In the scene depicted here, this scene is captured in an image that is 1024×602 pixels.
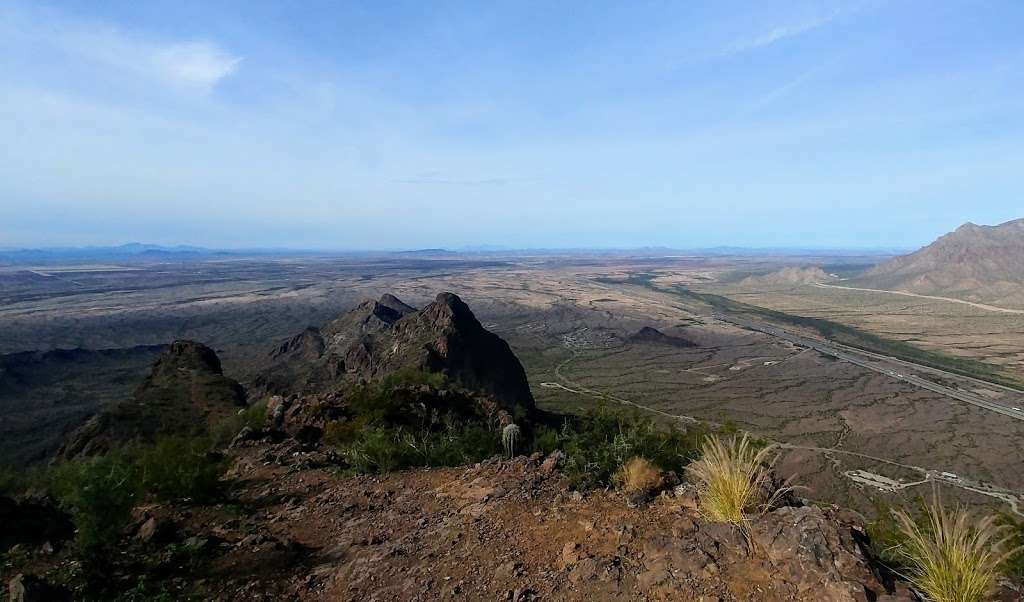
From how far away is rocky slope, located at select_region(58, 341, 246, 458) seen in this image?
19922 mm

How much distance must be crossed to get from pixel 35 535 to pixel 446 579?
20.4ft

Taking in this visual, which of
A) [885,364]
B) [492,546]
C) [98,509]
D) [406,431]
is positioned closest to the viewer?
[492,546]

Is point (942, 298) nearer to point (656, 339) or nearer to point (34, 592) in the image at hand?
point (656, 339)

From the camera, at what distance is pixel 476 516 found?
636cm

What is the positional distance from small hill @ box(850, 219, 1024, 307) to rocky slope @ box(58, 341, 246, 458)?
14462cm

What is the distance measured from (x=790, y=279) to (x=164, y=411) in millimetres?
186569

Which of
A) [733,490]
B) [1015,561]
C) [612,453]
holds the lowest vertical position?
[1015,561]

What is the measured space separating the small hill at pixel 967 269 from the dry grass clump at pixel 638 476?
144 metres

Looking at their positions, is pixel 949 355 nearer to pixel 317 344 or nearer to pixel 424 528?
pixel 317 344

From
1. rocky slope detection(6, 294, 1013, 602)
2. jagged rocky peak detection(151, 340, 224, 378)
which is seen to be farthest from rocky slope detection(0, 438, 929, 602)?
jagged rocky peak detection(151, 340, 224, 378)

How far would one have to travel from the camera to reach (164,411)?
2125 centimetres

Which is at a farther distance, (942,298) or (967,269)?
(967,269)

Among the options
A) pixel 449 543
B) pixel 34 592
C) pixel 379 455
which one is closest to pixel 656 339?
pixel 379 455

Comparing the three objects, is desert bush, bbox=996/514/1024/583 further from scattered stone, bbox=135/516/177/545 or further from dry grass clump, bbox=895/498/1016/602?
scattered stone, bbox=135/516/177/545
